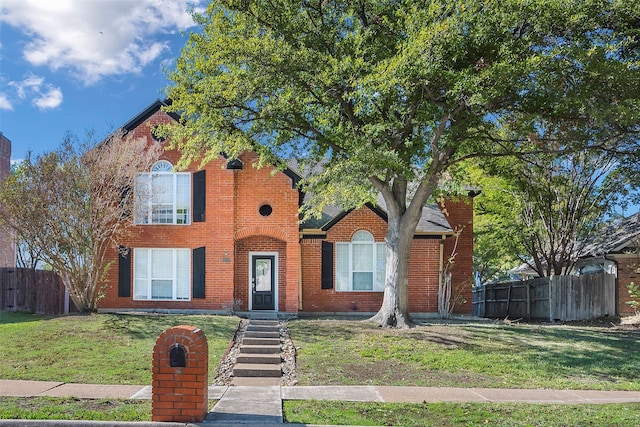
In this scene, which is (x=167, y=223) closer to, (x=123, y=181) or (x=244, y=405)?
(x=123, y=181)

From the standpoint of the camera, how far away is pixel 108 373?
10625 millimetres

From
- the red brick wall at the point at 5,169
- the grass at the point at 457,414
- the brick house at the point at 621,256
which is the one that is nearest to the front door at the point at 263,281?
the grass at the point at 457,414

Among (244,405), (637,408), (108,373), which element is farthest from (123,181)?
(637,408)

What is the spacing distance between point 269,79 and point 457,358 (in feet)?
27.4

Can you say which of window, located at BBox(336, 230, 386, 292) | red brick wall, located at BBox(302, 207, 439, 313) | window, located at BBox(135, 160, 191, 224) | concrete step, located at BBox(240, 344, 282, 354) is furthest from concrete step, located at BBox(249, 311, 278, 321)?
concrete step, located at BBox(240, 344, 282, 354)

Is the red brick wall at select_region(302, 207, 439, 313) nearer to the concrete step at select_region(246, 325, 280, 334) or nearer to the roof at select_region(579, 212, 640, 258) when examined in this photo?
the concrete step at select_region(246, 325, 280, 334)

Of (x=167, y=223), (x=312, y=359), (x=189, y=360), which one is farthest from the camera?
(x=167, y=223)

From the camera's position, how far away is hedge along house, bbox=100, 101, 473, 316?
19.3 meters

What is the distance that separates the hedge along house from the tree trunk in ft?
11.6

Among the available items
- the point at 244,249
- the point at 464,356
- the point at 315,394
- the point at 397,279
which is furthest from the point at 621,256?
the point at 315,394

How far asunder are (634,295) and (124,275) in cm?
1793

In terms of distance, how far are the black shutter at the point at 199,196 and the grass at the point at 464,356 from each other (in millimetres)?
5504

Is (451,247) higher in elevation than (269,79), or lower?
lower

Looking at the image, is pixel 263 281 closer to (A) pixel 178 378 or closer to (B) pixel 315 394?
(B) pixel 315 394
